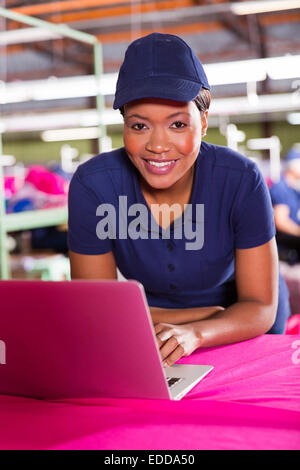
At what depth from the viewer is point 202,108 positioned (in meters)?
1.33

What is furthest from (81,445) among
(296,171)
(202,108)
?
(296,171)

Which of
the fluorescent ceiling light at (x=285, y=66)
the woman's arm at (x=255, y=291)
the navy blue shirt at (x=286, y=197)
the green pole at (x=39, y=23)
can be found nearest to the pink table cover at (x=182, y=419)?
the woman's arm at (x=255, y=291)

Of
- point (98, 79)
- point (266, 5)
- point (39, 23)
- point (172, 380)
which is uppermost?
point (266, 5)

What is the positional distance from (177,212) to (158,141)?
26cm

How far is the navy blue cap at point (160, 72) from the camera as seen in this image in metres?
1.17

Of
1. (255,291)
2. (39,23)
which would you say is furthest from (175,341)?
(39,23)

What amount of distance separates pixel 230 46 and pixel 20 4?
17.4 feet

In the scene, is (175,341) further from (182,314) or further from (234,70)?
(234,70)

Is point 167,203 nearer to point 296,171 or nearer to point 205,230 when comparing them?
point 205,230

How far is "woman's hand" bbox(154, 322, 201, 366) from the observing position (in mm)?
1061

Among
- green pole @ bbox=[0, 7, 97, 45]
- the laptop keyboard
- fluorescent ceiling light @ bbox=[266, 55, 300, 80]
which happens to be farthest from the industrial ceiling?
the laptop keyboard

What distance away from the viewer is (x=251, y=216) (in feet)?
4.42

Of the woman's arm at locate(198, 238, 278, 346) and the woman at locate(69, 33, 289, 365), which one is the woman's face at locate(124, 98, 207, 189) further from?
the woman's arm at locate(198, 238, 278, 346)

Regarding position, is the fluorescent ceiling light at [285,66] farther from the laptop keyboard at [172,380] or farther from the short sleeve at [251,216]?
the laptop keyboard at [172,380]
